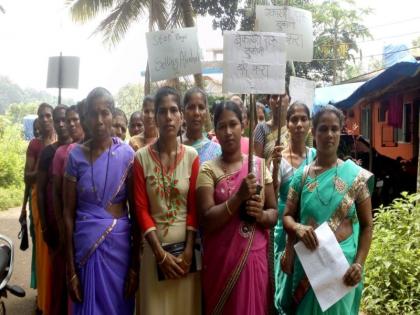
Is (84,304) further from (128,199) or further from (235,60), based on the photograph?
(235,60)

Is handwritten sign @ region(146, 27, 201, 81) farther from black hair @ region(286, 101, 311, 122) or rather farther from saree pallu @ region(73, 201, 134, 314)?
saree pallu @ region(73, 201, 134, 314)

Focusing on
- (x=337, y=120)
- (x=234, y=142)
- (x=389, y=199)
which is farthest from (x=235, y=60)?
(x=389, y=199)

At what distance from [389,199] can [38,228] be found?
225 inches

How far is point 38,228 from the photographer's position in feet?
13.9

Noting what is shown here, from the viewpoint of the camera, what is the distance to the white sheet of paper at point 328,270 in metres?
2.35

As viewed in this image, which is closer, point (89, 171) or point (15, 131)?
point (89, 171)

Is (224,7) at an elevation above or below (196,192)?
above

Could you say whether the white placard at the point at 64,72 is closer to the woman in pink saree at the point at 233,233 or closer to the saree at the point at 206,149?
the saree at the point at 206,149

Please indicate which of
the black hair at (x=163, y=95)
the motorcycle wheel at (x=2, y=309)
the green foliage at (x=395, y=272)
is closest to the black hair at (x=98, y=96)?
the black hair at (x=163, y=95)

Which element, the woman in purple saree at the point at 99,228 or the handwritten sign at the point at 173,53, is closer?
the woman in purple saree at the point at 99,228

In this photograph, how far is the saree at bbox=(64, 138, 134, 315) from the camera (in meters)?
2.50

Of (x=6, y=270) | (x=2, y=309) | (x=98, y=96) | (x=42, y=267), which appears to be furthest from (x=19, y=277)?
(x=98, y=96)

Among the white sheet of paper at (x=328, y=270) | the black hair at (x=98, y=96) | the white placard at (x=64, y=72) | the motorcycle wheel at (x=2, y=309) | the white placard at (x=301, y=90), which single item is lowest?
the motorcycle wheel at (x=2, y=309)

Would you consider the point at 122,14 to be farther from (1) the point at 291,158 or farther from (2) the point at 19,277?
(1) the point at 291,158
